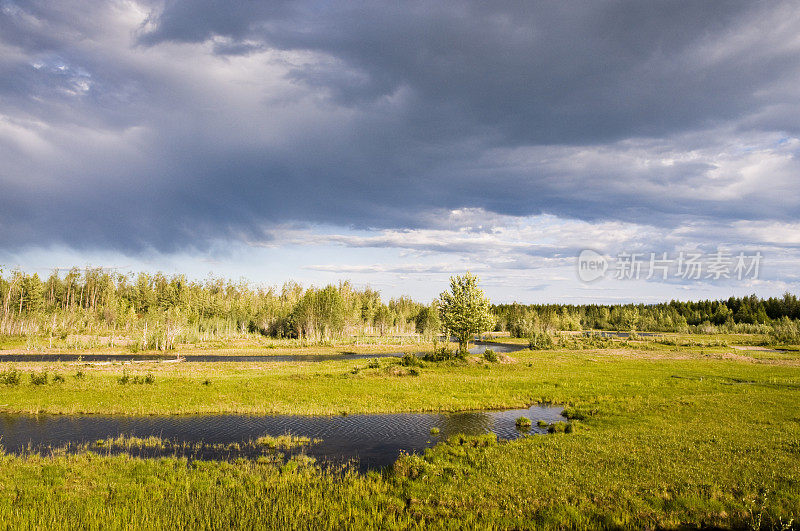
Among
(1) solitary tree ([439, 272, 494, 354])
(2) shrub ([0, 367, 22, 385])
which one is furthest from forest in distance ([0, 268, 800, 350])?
(2) shrub ([0, 367, 22, 385])

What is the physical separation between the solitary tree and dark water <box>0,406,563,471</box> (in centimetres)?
3668

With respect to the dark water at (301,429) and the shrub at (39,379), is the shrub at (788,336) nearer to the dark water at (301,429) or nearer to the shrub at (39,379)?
the dark water at (301,429)

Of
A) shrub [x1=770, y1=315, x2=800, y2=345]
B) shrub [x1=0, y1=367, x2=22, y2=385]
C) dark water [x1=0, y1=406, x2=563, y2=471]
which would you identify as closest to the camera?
dark water [x1=0, y1=406, x2=563, y2=471]

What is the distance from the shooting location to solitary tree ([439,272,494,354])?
73312 millimetres

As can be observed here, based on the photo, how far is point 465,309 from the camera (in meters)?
73.6

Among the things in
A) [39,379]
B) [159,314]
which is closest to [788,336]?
[39,379]

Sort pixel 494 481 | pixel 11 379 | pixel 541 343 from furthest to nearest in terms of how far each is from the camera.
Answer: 1. pixel 541 343
2. pixel 11 379
3. pixel 494 481

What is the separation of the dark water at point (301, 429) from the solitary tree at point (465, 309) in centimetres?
3668

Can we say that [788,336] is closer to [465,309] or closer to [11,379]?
[465,309]

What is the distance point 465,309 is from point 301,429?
47357mm

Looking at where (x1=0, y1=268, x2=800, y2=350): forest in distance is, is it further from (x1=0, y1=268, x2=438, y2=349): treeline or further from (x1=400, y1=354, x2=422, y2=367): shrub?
(x1=400, y1=354, x2=422, y2=367): shrub

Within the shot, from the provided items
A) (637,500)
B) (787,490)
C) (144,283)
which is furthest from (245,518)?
(144,283)

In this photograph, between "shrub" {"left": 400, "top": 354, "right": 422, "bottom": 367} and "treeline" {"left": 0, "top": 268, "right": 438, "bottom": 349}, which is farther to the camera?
"treeline" {"left": 0, "top": 268, "right": 438, "bottom": 349}

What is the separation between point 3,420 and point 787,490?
1974 inches
